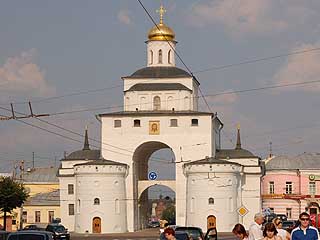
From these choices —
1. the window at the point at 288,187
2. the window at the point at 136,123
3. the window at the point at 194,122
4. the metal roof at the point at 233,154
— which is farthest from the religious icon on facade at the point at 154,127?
the window at the point at 288,187

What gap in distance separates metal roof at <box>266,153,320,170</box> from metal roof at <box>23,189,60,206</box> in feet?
82.6

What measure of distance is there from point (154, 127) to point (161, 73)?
576cm

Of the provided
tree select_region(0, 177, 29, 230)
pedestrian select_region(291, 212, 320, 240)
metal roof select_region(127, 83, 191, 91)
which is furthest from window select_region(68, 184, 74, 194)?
pedestrian select_region(291, 212, 320, 240)

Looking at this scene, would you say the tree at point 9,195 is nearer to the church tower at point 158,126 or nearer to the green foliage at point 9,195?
the green foliage at point 9,195

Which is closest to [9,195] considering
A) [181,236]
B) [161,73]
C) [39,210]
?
[161,73]

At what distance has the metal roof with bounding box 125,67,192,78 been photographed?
84062 millimetres

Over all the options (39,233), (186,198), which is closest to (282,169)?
(186,198)

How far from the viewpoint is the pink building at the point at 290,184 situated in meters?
99.9

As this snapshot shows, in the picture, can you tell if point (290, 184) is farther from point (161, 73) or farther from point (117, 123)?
point (117, 123)

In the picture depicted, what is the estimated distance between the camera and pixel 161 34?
82688 mm

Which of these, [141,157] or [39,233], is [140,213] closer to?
[141,157]

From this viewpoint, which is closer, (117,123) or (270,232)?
(270,232)

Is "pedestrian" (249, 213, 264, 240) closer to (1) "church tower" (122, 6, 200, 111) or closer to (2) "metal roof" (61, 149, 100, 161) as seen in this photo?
(1) "church tower" (122, 6, 200, 111)

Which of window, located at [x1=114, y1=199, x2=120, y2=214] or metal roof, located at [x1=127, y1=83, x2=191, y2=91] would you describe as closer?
window, located at [x1=114, y1=199, x2=120, y2=214]
